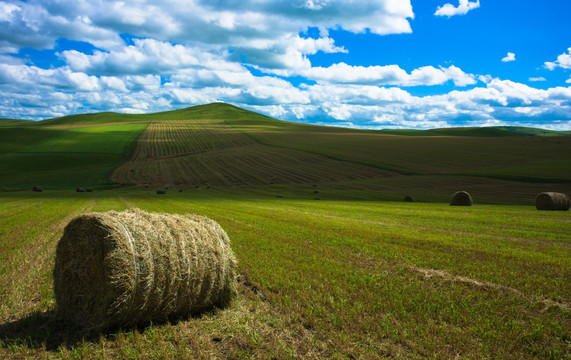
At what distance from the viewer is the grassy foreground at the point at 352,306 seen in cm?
557

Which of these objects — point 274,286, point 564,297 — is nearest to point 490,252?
point 564,297

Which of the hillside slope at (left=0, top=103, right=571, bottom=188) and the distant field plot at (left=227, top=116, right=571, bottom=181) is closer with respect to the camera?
the hillside slope at (left=0, top=103, right=571, bottom=188)

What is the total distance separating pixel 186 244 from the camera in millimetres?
6926

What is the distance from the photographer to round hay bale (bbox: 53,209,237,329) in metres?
6.15

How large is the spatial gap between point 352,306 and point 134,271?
4.04m

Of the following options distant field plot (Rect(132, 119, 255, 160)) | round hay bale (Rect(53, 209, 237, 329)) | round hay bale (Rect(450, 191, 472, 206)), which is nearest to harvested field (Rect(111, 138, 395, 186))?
distant field plot (Rect(132, 119, 255, 160))

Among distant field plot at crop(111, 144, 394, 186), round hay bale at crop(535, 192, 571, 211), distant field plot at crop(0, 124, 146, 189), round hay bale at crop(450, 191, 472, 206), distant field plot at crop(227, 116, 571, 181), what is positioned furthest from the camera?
distant field plot at crop(227, 116, 571, 181)

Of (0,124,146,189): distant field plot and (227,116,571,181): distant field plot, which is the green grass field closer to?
(0,124,146,189): distant field plot

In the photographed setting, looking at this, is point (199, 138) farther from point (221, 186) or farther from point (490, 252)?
point (490, 252)

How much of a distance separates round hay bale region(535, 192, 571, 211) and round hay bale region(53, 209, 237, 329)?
1038 inches

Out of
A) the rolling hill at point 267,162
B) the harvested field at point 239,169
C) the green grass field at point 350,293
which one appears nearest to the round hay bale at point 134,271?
the green grass field at point 350,293

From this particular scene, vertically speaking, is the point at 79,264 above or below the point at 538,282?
above

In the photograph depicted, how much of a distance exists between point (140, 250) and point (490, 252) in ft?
33.5

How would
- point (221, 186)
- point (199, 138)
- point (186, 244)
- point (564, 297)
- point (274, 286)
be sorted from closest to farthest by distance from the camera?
1. point (186, 244)
2. point (564, 297)
3. point (274, 286)
4. point (221, 186)
5. point (199, 138)
